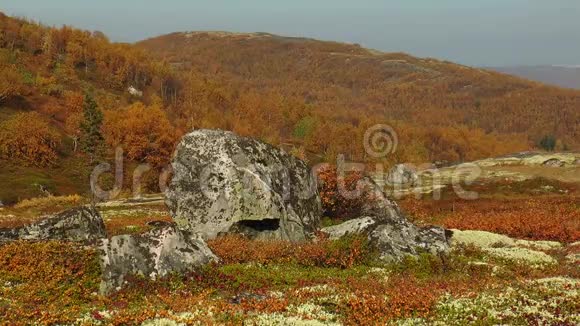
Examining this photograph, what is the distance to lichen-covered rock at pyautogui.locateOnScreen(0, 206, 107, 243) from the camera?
90.3 feet

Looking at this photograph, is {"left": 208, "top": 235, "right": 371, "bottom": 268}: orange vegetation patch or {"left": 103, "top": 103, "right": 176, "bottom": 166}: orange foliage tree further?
{"left": 103, "top": 103, "right": 176, "bottom": 166}: orange foliage tree

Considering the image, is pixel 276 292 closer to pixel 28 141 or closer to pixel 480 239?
pixel 480 239

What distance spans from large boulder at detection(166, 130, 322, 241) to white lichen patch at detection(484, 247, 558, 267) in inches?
431

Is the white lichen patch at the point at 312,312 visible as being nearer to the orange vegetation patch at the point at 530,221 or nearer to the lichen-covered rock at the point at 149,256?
the lichen-covered rock at the point at 149,256

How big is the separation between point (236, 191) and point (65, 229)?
9587mm

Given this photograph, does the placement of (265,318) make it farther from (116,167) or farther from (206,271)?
(116,167)

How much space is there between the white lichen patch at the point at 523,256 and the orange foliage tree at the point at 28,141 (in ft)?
411

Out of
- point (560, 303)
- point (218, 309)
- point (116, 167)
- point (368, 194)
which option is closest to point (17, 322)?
point (218, 309)

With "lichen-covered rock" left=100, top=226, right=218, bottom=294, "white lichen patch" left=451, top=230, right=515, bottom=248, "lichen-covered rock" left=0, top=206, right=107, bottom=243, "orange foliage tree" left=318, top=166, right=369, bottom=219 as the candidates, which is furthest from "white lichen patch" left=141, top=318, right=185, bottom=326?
"orange foliage tree" left=318, top=166, right=369, bottom=219

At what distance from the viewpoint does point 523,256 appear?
29.5 m

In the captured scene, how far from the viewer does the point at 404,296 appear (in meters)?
18.6

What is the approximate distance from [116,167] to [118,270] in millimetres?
126537

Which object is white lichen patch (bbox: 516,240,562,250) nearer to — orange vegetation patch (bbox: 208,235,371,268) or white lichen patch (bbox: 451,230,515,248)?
white lichen patch (bbox: 451,230,515,248)

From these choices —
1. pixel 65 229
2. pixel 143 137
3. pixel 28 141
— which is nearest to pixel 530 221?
pixel 65 229
